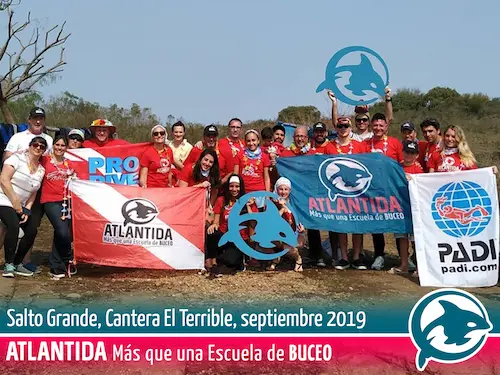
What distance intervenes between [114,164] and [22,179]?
4.65 ft

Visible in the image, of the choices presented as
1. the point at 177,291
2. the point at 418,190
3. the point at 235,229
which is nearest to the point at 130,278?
the point at 177,291

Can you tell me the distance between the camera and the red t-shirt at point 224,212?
682cm

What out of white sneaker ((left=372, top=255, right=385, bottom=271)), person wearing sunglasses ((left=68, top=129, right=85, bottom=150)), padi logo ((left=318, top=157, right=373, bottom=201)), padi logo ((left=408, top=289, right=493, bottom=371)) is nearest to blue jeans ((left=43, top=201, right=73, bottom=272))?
person wearing sunglasses ((left=68, top=129, right=85, bottom=150))

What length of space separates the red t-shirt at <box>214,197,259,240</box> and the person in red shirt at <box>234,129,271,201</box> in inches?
15.1

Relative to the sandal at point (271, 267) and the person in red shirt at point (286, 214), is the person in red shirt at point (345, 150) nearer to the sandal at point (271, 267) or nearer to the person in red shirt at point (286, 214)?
the person in red shirt at point (286, 214)

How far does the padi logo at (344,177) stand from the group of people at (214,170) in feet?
0.59

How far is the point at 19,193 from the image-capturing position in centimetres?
649

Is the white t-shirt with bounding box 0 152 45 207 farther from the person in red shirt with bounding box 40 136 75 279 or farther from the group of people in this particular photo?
the person in red shirt with bounding box 40 136 75 279

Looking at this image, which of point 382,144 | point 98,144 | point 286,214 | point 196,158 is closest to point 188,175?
point 196,158

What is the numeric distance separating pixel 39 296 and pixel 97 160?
90.7 inches

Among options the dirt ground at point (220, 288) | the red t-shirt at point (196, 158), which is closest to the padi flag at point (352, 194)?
the dirt ground at point (220, 288)

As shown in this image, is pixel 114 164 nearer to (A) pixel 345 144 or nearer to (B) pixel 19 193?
(B) pixel 19 193

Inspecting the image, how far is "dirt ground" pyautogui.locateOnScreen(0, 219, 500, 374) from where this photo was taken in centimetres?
579

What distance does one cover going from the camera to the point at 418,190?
683 cm
